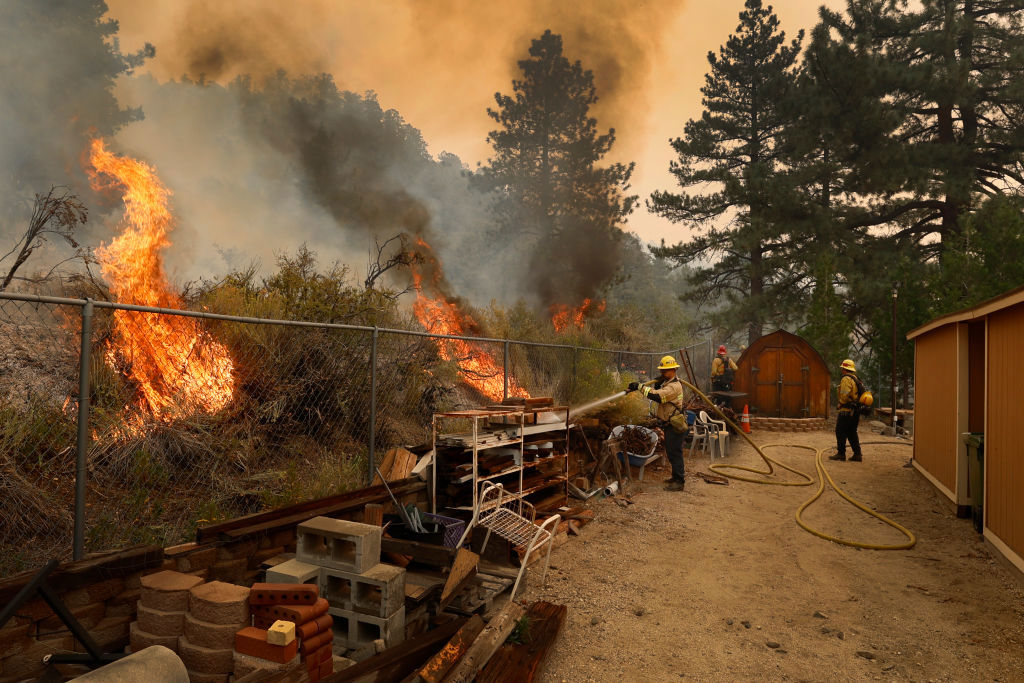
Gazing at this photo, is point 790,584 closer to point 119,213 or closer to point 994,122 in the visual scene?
point 994,122

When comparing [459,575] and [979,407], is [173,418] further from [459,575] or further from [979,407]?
[979,407]

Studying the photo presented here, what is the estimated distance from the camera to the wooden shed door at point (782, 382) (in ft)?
61.0

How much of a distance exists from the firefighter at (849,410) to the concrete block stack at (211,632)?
11799 millimetres

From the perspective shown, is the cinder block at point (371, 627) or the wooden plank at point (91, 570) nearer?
the wooden plank at point (91, 570)

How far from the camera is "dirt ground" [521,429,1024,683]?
14.1 ft

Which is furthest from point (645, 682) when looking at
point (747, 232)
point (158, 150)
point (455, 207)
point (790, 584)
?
point (455, 207)

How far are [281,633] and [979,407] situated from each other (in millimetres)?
9745

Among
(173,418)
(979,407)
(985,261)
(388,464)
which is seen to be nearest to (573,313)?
(985,261)

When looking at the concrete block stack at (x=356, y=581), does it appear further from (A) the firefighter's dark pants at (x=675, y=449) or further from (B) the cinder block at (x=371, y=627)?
(A) the firefighter's dark pants at (x=675, y=449)

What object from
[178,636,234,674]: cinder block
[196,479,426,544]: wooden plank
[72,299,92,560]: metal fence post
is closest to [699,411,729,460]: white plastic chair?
[196,479,426,544]: wooden plank

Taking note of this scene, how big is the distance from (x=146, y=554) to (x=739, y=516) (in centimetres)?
755

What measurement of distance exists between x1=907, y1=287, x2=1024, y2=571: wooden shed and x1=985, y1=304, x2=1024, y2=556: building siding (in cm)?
1

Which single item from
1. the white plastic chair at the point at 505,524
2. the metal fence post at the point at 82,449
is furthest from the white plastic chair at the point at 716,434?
the metal fence post at the point at 82,449

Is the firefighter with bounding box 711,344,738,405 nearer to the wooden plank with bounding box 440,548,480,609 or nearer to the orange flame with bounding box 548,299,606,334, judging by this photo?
the orange flame with bounding box 548,299,606,334
